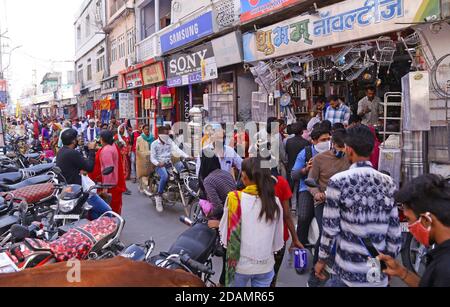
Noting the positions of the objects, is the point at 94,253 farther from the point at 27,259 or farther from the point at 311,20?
the point at 311,20

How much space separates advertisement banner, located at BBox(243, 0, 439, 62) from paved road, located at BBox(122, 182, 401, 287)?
393 cm

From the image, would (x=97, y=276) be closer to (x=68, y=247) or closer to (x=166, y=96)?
(x=68, y=247)

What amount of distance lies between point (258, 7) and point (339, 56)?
9.78 ft

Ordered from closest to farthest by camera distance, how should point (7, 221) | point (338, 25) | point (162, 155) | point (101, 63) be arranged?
point (7, 221) < point (338, 25) < point (162, 155) < point (101, 63)

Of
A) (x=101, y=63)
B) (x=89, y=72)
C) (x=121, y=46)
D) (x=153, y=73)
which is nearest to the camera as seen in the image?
(x=153, y=73)

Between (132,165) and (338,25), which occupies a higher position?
(338,25)

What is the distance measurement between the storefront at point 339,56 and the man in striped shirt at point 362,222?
4.10 metres

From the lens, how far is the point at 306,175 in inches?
201

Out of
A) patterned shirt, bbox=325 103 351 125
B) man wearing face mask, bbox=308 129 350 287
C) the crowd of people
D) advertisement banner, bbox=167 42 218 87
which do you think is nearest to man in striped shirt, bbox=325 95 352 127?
patterned shirt, bbox=325 103 351 125

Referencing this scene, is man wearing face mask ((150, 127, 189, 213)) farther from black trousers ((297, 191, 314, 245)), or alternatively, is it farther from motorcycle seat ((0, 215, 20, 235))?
motorcycle seat ((0, 215, 20, 235))

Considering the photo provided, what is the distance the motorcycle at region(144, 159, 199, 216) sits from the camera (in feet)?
25.2

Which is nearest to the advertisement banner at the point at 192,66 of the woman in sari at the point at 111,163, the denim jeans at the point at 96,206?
the woman in sari at the point at 111,163

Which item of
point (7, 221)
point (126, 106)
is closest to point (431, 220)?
point (7, 221)

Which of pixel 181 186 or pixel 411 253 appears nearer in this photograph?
pixel 411 253
